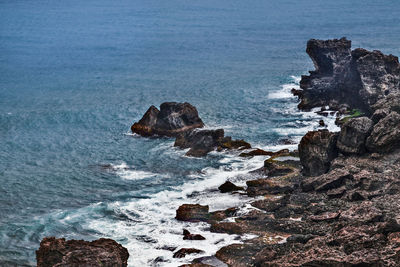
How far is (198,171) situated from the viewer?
55625 millimetres

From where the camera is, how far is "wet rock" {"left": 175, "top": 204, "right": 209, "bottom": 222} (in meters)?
42.8

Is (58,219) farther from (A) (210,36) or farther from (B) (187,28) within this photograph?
(B) (187,28)

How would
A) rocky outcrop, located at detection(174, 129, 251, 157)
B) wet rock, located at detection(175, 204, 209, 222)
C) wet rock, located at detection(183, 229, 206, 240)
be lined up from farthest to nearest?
rocky outcrop, located at detection(174, 129, 251, 157), wet rock, located at detection(175, 204, 209, 222), wet rock, located at detection(183, 229, 206, 240)

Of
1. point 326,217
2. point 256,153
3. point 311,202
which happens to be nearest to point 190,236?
point 326,217

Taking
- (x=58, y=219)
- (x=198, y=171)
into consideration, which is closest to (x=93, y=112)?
(x=198, y=171)

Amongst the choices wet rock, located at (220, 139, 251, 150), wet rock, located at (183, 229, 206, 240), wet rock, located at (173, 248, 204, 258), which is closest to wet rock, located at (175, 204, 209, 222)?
wet rock, located at (183, 229, 206, 240)

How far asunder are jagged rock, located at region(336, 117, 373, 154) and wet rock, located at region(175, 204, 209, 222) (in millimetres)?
13147

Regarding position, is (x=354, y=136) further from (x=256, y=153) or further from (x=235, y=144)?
(x=235, y=144)

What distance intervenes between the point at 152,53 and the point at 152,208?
96073 mm

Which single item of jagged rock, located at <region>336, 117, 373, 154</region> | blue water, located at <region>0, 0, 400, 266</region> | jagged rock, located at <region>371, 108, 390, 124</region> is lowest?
blue water, located at <region>0, 0, 400, 266</region>

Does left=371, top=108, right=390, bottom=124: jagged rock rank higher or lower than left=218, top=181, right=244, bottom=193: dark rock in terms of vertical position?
higher

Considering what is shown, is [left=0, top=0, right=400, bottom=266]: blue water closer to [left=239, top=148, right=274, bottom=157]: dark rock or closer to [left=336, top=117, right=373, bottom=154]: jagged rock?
[left=239, top=148, right=274, bottom=157]: dark rock

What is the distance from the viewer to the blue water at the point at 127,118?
4550 centimetres

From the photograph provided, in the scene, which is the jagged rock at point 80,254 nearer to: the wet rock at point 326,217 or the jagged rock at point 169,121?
the wet rock at point 326,217
